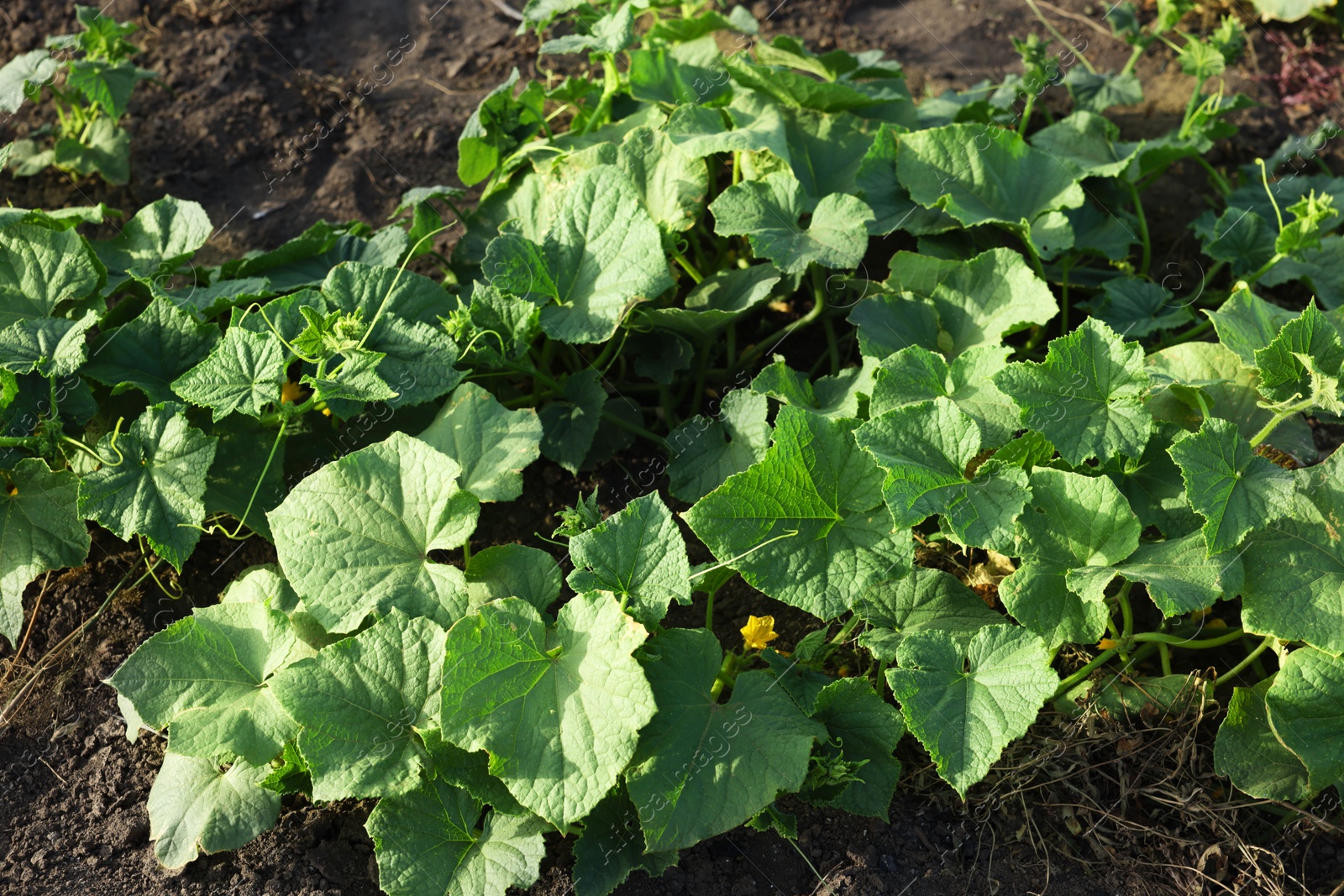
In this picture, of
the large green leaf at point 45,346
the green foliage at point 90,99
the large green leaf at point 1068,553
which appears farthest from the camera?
the green foliage at point 90,99

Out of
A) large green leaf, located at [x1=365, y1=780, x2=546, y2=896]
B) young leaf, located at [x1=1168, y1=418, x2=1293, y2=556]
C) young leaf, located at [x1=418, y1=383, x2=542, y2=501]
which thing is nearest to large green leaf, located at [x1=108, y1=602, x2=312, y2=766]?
large green leaf, located at [x1=365, y1=780, x2=546, y2=896]

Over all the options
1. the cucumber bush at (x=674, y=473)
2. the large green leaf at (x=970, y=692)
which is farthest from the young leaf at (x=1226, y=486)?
the large green leaf at (x=970, y=692)

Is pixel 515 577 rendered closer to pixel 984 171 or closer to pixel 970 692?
pixel 970 692

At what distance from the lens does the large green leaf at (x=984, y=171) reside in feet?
10.1

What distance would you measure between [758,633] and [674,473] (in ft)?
1.74

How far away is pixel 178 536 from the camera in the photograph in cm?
245

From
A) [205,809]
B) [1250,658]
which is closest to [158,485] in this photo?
[205,809]

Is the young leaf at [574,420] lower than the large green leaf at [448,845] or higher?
higher

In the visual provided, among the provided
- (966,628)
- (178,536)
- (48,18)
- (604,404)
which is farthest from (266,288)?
(48,18)

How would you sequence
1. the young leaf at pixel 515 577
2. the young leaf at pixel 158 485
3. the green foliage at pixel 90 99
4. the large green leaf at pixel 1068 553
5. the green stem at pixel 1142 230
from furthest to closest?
the green foliage at pixel 90 99 < the green stem at pixel 1142 230 < the young leaf at pixel 158 485 < the young leaf at pixel 515 577 < the large green leaf at pixel 1068 553

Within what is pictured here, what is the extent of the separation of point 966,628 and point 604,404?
1.16 m

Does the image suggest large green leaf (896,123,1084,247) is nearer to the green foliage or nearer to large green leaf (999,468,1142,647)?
large green leaf (999,468,1142,647)

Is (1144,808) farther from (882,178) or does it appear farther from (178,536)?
(178,536)

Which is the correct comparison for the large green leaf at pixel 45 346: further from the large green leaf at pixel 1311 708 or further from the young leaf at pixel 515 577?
the large green leaf at pixel 1311 708
